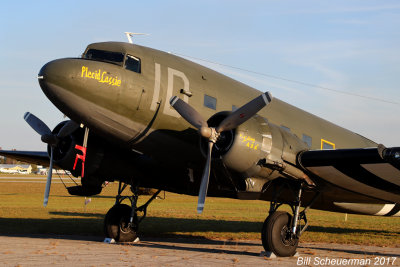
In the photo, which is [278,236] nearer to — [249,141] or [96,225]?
[249,141]

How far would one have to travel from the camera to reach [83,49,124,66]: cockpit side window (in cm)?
1231

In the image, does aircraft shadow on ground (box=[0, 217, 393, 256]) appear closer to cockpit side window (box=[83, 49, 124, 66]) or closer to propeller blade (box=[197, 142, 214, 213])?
propeller blade (box=[197, 142, 214, 213])

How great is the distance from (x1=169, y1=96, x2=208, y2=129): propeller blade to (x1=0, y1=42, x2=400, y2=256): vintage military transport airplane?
3 centimetres

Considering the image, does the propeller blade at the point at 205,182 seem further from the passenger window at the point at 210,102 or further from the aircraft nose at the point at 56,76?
the aircraft nose at the point at 56,76

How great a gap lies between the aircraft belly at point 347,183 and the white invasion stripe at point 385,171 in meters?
0.58

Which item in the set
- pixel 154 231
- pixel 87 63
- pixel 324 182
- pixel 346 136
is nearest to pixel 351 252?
pixel 324 182

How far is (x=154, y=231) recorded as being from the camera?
1908 cm

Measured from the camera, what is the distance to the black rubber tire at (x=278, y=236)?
480 inches

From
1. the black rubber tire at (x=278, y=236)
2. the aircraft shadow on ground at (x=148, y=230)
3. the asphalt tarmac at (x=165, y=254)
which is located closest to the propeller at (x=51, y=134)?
the asphalt tarmac at (x=165, y=254)

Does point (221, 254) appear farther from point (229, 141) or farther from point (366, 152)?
point (366, 152)

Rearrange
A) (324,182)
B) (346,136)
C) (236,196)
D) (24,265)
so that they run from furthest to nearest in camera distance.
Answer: (346,136), (324,182), (236,196), (24,265)

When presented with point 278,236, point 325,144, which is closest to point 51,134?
point 278,236

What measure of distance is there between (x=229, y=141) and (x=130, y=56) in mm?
3419

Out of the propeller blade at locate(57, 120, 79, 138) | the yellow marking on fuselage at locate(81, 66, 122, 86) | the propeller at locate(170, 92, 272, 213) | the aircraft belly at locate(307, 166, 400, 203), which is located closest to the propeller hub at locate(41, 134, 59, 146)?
the propeller blade at locate(57, 120, 79, 138)
